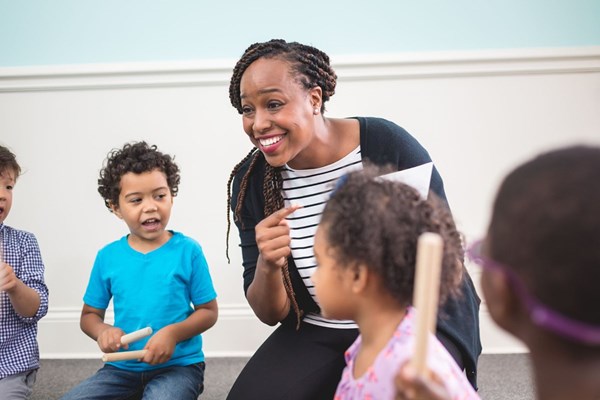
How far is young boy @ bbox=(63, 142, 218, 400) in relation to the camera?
125 cm

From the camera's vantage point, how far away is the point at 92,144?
1847 millimetres

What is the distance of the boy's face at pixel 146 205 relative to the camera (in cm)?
134

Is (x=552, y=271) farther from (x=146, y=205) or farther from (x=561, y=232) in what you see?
(x=146, y=205)

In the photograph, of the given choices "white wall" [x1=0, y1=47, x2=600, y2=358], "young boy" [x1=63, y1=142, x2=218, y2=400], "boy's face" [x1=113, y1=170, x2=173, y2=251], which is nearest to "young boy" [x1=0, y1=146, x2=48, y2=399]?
"young boy" [x1=63, y1=142, x2=218, y2=400]

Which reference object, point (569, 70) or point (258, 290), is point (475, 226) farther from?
point (258, 290)

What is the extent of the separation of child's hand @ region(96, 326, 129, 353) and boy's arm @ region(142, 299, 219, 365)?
0.19 ft

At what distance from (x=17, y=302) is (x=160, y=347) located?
0.34 metres

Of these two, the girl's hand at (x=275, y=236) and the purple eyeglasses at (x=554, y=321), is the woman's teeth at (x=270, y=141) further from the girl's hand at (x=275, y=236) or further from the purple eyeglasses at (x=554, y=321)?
the purple eyeglasses at (x=554, y=321)

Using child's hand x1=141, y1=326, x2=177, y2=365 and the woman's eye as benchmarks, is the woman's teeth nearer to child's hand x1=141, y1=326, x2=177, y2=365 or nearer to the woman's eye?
the woman's eye

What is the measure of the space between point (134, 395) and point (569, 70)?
139 cm

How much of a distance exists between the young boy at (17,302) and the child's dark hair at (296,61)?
0.57 metres

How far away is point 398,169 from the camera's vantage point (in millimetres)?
1143

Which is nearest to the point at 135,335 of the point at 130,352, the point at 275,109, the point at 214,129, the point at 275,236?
the point at 130,352

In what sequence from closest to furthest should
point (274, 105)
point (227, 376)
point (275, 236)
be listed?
point (275, 236)
point (274, 105)
point (227, 376)
